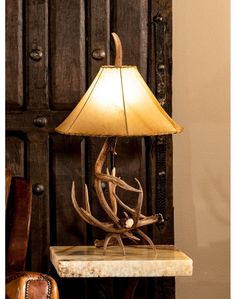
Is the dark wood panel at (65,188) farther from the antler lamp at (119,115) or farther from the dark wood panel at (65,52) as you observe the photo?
the antler lamp at (119,115)

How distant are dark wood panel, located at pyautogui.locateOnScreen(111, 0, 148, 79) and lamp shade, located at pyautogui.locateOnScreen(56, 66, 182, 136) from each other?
0.35 metres

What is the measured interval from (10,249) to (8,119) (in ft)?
1.89

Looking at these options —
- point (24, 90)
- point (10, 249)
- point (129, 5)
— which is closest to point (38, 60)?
point (24, 90)

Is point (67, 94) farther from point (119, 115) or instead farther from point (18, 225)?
point (18, 225)

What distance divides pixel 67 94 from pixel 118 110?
42 cm

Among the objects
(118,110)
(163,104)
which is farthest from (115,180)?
(163,104)

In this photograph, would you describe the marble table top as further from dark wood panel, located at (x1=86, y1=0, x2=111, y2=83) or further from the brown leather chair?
dark wood panel, located at (x1=86, y1=0, x2=111, y2=83)

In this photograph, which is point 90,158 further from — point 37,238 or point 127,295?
point 127,295

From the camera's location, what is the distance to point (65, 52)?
8.96ft

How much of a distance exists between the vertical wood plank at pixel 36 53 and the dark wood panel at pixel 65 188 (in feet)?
0.56

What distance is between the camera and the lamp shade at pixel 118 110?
2332 mm

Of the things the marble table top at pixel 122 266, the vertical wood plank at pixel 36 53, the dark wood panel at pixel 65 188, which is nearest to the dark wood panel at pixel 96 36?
the vertical wood plank at pixel 36 53

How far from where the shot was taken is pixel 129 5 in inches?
108

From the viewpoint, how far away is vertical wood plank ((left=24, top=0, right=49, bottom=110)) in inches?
107
